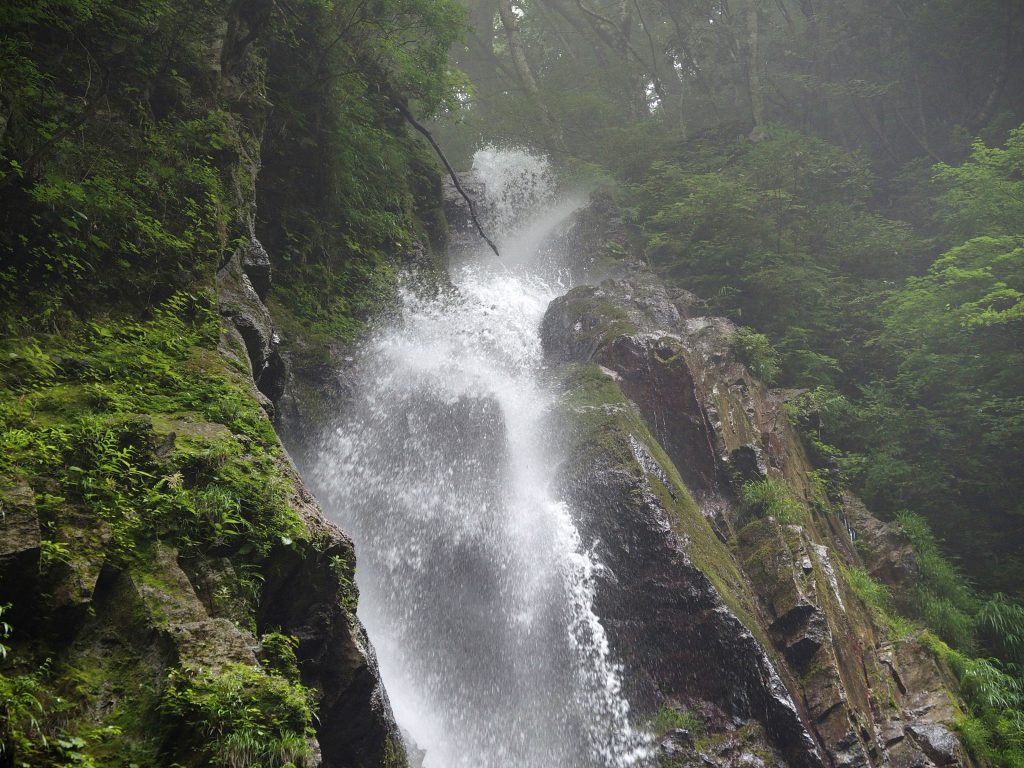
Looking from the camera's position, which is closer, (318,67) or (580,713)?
(580,713)

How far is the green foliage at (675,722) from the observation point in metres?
7.67

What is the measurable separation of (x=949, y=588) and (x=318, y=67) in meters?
14.9

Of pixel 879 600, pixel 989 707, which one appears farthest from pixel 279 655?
pixel 879 600

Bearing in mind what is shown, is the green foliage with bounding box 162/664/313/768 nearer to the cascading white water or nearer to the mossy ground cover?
the mossy ground cover

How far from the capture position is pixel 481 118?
24.2 m

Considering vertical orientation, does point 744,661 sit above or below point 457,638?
below

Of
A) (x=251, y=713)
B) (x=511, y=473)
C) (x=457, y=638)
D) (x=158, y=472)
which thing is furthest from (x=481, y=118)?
(x=251, y=713)

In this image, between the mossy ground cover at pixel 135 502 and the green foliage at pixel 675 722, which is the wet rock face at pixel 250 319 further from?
the green foliage at pixel 675 722

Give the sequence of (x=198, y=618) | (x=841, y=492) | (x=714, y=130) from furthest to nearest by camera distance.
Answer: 1. (x=714, y=130)
2. (x=841, y=492)
3. (x=198, y=618)

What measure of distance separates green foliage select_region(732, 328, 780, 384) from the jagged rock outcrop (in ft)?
2.89

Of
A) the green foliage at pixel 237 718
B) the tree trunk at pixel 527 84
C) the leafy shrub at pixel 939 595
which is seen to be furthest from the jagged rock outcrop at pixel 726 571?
the tree trunk at pixel 527 84

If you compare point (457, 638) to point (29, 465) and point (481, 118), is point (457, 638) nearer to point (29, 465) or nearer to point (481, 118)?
point (29, 465)

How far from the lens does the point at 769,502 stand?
1047 centimetres

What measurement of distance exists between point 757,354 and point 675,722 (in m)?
8.75
